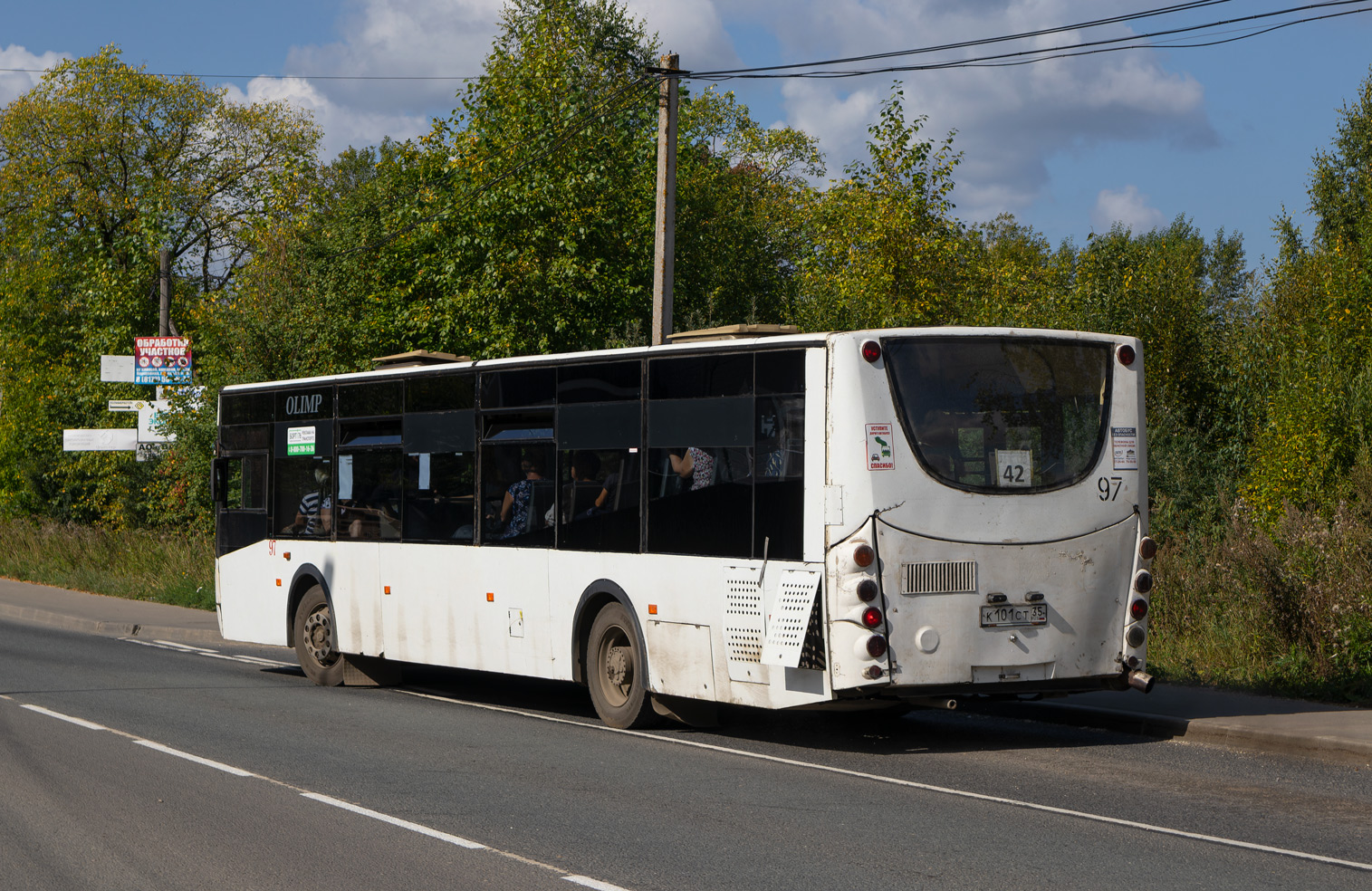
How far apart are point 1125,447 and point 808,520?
2.51 metres

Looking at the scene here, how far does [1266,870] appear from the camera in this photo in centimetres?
671

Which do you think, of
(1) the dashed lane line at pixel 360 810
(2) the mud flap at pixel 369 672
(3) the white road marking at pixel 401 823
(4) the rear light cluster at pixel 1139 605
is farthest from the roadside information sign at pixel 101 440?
(4) the rear light cluster at pixel 1139 605

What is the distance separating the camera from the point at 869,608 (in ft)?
32.0

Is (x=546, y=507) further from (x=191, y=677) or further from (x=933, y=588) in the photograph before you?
(x=191, y=677)

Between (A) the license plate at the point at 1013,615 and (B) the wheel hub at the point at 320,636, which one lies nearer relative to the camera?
(A) the license plate at the point at 1013,615

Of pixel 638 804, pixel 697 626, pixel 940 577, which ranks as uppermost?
pixel 940 577

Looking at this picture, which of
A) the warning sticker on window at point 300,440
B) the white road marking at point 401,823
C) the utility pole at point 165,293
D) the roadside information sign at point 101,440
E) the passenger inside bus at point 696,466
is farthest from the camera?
the utility pole at point 165,293

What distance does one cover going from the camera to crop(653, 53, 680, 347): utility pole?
2044 cm

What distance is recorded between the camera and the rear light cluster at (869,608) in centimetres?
972

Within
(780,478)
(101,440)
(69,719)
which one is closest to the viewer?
(780,478)

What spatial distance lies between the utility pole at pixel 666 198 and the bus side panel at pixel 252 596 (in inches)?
249

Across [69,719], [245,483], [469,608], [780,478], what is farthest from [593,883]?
[245,483]

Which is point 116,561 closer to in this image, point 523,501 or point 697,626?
point 523,501

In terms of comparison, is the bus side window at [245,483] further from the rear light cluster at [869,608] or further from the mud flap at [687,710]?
the rear light cluster at [869,608]
